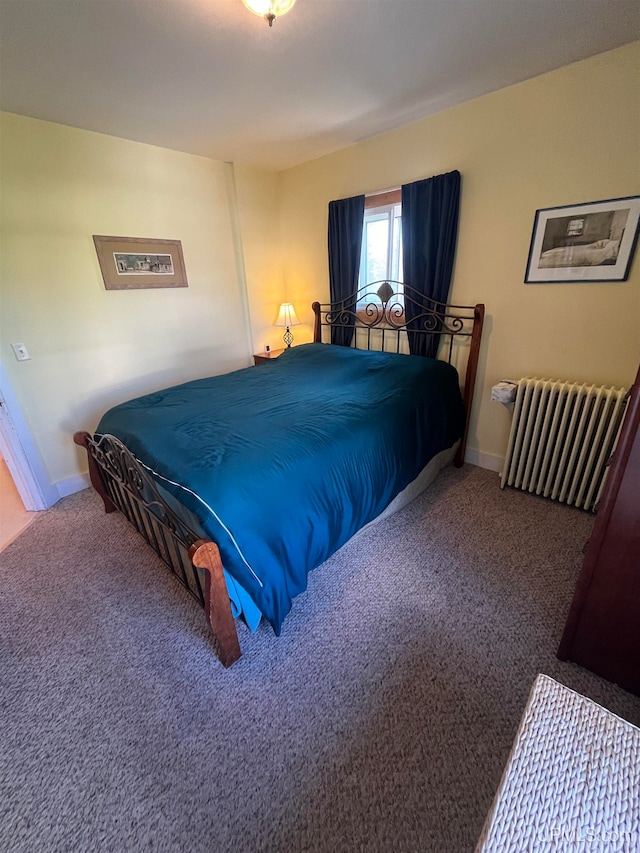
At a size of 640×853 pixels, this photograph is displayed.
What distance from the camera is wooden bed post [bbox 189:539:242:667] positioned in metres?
1.24

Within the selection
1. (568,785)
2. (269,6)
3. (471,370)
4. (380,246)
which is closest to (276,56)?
(269,6)

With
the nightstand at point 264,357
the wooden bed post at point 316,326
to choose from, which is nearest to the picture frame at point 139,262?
the nightstand at point 264,357

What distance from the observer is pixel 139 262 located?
2.79 m

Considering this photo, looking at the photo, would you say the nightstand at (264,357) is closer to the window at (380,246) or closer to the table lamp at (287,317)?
the table lamp at (287,317)

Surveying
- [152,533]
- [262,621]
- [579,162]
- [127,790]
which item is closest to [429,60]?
[579,162]

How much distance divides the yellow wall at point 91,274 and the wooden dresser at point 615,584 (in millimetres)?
3208

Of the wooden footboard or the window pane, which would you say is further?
the window pane

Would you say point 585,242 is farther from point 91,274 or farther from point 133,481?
point 91,274

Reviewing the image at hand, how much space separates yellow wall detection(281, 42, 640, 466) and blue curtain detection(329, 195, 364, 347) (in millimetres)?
214

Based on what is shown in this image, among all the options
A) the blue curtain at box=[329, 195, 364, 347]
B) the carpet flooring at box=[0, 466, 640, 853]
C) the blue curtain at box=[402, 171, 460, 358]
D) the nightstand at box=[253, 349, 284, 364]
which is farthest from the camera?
the nightstand at box=[253, 349, 284, 364]

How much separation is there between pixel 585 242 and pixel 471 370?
966 mm

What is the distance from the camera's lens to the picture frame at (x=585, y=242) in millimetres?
1871

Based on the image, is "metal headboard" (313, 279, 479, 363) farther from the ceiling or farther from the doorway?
the doorway

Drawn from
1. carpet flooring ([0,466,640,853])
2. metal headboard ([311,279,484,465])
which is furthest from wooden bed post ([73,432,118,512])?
metal headboard ([311,279,484,465])
